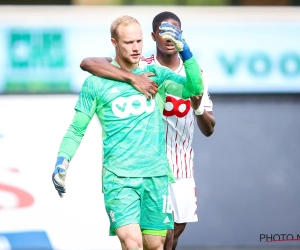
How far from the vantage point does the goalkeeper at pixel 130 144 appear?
23.2 feet

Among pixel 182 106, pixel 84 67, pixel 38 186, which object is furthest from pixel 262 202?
pixel 84 67

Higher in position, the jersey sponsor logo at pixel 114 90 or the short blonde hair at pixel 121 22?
the short blonde hair at pixel 121 22

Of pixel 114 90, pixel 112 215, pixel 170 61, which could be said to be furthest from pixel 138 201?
pixel 170 61

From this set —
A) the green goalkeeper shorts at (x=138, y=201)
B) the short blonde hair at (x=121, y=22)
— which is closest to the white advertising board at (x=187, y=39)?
the short blonde hair at (x=121, y=22)

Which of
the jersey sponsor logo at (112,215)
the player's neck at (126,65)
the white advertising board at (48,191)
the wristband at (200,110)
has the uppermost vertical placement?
the player's neck at (126,65)

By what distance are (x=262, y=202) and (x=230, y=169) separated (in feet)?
1.71

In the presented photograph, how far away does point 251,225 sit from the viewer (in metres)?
11.1

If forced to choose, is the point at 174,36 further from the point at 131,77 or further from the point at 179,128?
the point at 179,128

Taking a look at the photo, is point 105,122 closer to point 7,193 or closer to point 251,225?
point 7,193

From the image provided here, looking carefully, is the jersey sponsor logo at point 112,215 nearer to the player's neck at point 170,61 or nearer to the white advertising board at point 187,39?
the player's neck at point 170,61

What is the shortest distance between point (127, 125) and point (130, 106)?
0.14 metres

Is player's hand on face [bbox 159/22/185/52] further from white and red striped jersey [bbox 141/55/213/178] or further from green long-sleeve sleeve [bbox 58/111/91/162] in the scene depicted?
white and red striped jersey [bbox 141/55/213/178]

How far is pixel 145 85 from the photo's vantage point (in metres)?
7.16

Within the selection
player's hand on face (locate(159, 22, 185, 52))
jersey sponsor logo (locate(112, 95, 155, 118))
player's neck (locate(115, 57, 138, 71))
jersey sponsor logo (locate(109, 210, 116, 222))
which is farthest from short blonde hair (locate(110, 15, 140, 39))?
jersey sponsor logo (locate(109, 210, 116, 222))
